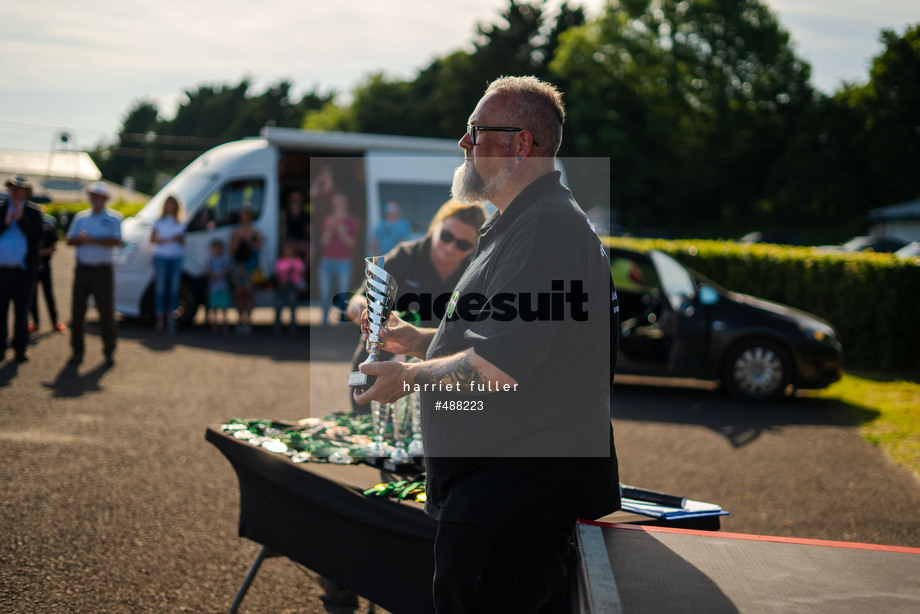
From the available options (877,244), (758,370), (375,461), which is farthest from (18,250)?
(877,244)

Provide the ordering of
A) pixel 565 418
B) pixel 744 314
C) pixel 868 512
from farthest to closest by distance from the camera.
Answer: pixel 744 314 < pixel 868 512 < pixel 565 418

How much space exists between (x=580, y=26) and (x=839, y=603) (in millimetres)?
62993

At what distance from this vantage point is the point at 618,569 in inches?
82.5

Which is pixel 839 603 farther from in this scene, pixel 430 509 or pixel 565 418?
pixel 430 509

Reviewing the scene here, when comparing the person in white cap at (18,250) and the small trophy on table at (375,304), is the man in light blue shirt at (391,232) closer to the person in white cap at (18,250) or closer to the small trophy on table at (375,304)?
the person in white cap at (18,250)

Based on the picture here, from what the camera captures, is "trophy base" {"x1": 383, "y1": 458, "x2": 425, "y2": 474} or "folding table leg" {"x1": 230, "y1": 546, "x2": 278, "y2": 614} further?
"folding table leg" {"x1": 230, "y1": 546, "x2": 278, "y2": 614}

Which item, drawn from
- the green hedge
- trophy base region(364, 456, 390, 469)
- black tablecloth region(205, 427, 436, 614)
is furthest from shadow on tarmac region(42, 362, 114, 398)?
the green hedge

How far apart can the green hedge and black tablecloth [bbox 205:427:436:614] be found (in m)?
8.03

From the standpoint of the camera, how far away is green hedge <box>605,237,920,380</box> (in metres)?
10.7

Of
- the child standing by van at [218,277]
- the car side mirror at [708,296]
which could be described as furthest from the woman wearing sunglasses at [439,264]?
the child standing by van at [218,277]

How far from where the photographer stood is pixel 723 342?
874 cm

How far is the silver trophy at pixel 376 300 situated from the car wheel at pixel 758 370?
724 centimetres

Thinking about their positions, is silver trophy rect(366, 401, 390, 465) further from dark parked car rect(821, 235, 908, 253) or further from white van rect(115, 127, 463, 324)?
dark parked car rect(821, 235, 908, 253)

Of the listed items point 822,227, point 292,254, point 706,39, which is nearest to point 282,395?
point 292,254
